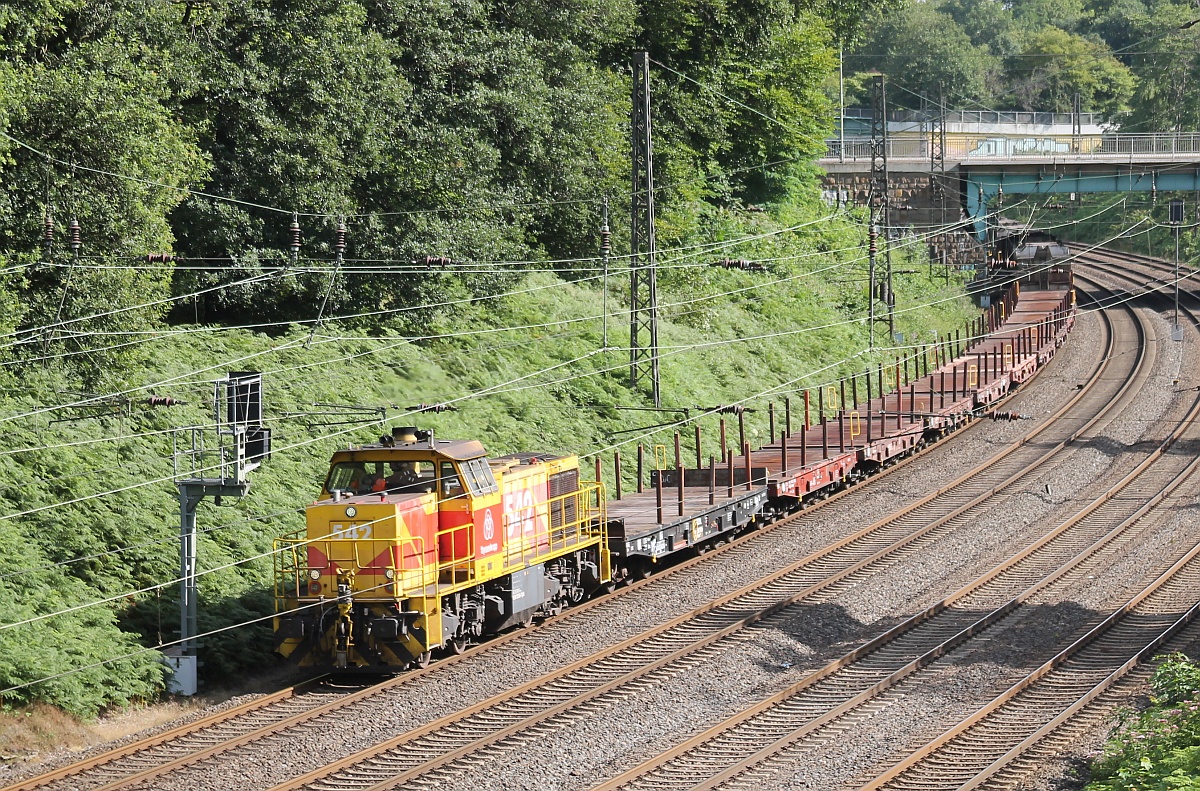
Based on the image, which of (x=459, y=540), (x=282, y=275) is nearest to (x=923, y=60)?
(x=282, y=275)

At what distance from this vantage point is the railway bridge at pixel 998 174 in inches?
2549

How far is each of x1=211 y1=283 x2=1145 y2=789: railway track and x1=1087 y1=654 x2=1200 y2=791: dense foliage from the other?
15.1ft

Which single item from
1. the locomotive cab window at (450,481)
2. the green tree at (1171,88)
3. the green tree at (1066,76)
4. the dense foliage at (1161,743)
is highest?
the green tree at (1066,76)

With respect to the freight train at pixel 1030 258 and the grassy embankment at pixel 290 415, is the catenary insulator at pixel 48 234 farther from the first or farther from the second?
the freight train at pixel 1030 258

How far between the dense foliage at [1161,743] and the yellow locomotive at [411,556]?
836 centimetres

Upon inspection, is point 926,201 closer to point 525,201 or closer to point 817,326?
point 817,326

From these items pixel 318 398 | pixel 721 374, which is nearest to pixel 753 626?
pixel 318 398

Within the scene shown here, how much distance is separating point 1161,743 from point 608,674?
23.7ft

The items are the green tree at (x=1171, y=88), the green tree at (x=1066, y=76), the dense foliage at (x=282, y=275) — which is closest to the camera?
the dense foliage at (x=282, y=275)

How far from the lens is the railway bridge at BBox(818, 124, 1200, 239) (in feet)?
212

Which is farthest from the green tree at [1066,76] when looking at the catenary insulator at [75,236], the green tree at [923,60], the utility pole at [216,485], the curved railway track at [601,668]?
the utility pole at [216,485]

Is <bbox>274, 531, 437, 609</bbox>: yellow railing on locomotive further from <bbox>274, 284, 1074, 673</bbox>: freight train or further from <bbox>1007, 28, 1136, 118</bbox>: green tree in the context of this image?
<bbox>1007, 28, 1136, 118</bbox>: green tree

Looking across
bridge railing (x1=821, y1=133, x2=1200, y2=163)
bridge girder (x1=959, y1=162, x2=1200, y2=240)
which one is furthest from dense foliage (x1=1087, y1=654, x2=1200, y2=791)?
bridge railing (x1=821, y1=133, x2=1200, y2=163)

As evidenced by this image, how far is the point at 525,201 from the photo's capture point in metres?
39.4
